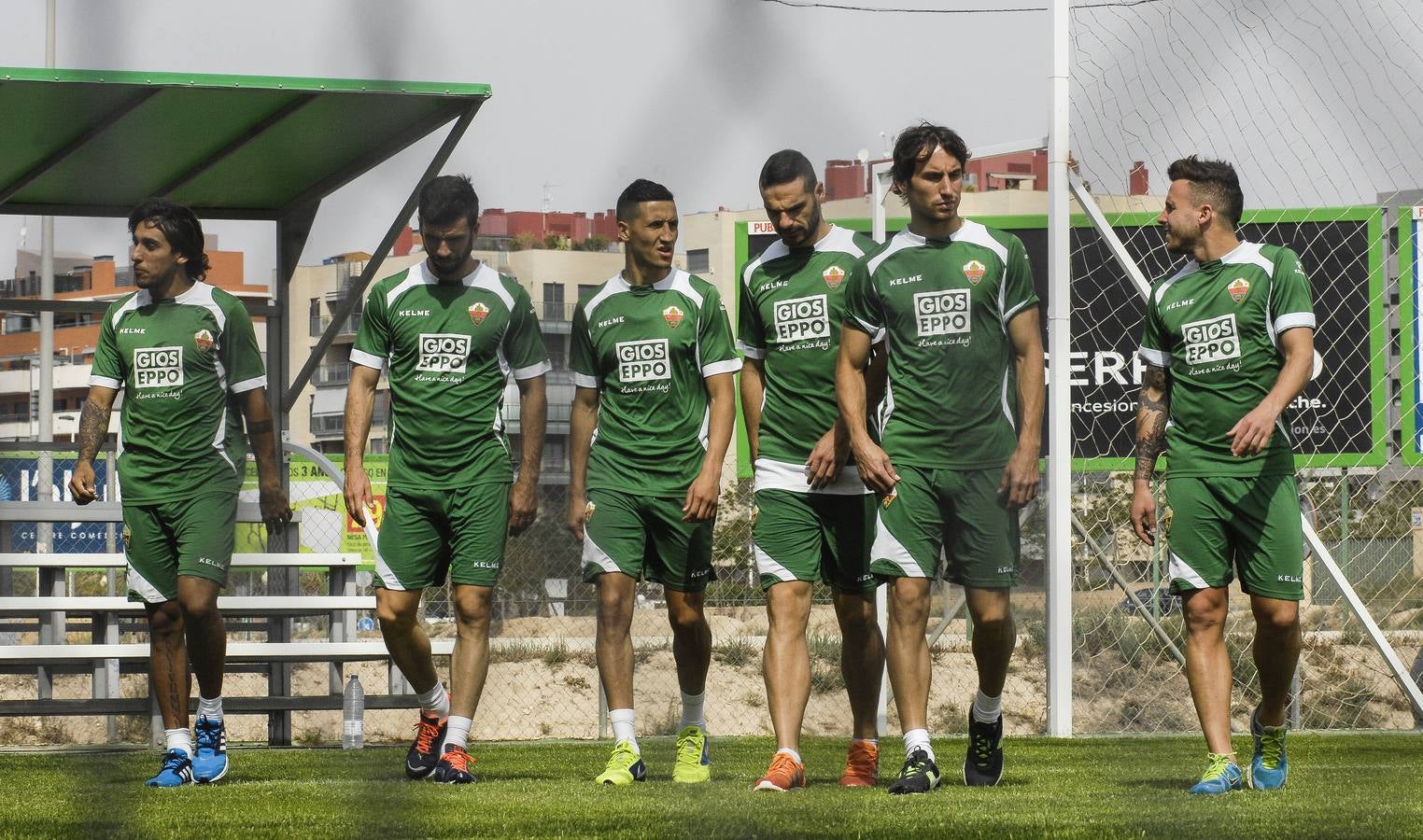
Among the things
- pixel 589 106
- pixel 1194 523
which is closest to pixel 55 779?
pixel 1194 523

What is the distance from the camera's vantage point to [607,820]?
431 cm

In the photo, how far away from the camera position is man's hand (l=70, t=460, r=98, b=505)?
19.4 ft

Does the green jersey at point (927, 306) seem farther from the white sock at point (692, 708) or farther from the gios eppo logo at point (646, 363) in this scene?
the white sock at point (692, 708)

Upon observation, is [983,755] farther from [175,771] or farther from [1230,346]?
[175,771]

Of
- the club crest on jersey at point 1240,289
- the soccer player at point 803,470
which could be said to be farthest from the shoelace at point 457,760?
the club crest on jersey at point 1240,289

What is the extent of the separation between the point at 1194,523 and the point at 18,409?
3.45 metres

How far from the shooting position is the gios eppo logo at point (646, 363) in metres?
5.56

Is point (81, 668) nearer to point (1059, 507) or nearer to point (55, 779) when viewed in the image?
point (55, 779)

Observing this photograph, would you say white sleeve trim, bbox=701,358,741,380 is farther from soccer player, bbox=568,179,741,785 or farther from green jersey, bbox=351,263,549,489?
green jersey, bbox=351,263,549,489

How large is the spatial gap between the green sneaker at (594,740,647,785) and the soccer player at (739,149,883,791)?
517 millimetres

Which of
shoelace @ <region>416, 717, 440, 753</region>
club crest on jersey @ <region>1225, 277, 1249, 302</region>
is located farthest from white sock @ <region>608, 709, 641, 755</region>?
club crest on jersey @ <region>1225, 277, 1249, 302</region>

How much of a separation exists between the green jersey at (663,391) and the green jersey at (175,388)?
125 cm

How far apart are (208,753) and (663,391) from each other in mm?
1929

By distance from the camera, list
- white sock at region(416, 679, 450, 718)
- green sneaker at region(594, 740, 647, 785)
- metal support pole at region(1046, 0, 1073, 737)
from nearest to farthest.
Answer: green sneaker at region(594, 740, 647, 785)
white sock at region(416, 679, 450, 718)
metal support pole at region(1046, 0, 1073, 737)
